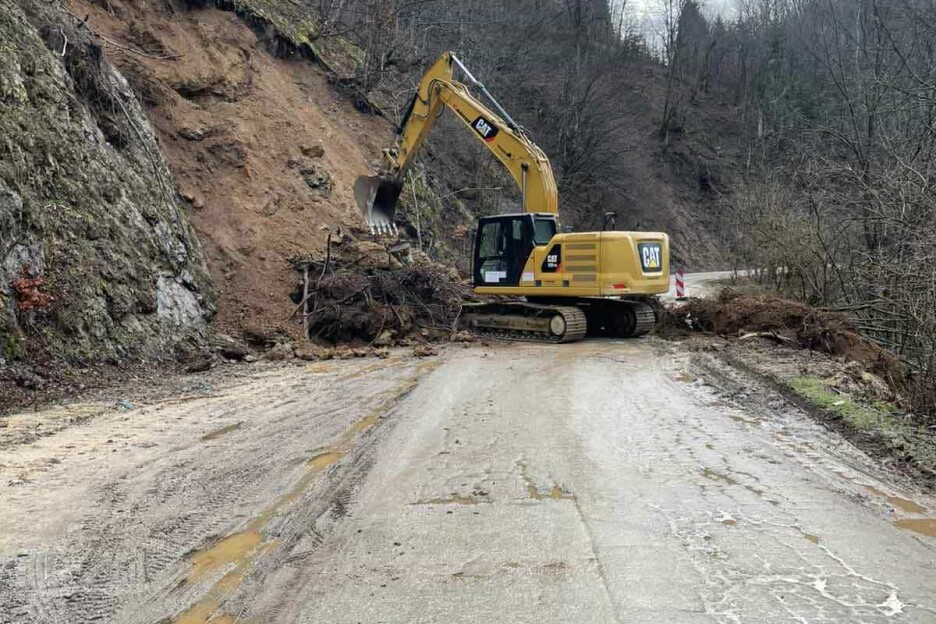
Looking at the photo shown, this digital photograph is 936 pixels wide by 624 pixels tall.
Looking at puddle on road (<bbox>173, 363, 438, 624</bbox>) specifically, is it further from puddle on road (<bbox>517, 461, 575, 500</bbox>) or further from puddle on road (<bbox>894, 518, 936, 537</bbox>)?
puddle on road (<bbox>894, 518, 936, 537</bbox>)

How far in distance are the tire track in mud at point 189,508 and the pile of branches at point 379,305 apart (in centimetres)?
586

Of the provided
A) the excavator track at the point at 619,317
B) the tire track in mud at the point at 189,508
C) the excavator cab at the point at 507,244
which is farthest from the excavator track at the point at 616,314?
the tire track in mud at the point at 189,508

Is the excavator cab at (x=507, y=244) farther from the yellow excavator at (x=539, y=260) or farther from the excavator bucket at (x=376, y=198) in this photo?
the excavator bucket at (x=376, y=198)

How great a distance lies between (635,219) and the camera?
4212 centimetres

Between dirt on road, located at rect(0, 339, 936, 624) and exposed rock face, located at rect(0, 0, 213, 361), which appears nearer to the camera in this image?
dirt on road, located at rect(0, 339, 936, 624)

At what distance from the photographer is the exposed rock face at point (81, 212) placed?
947 cm

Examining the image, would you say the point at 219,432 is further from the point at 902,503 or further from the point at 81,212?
the point at 902,503

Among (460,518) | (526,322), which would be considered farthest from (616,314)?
(460,518)

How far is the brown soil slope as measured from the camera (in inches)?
591

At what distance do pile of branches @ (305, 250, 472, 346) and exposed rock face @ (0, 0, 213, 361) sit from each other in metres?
2.22

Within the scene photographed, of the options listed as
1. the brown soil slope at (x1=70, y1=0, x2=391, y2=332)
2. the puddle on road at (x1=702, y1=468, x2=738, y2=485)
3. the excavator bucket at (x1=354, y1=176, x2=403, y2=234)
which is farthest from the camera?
the excavator bucket at (x1=354, y1=176, x2=403, y2=234)

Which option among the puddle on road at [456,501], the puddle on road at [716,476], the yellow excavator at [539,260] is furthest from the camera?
the yellow excavator at [539,260]

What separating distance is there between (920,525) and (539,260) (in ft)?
34.7

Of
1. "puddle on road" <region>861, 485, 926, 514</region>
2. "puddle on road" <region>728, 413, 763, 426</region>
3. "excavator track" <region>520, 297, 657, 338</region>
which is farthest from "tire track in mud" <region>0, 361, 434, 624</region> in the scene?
"excavator track" <region>520, 297, 657, 338</region>
